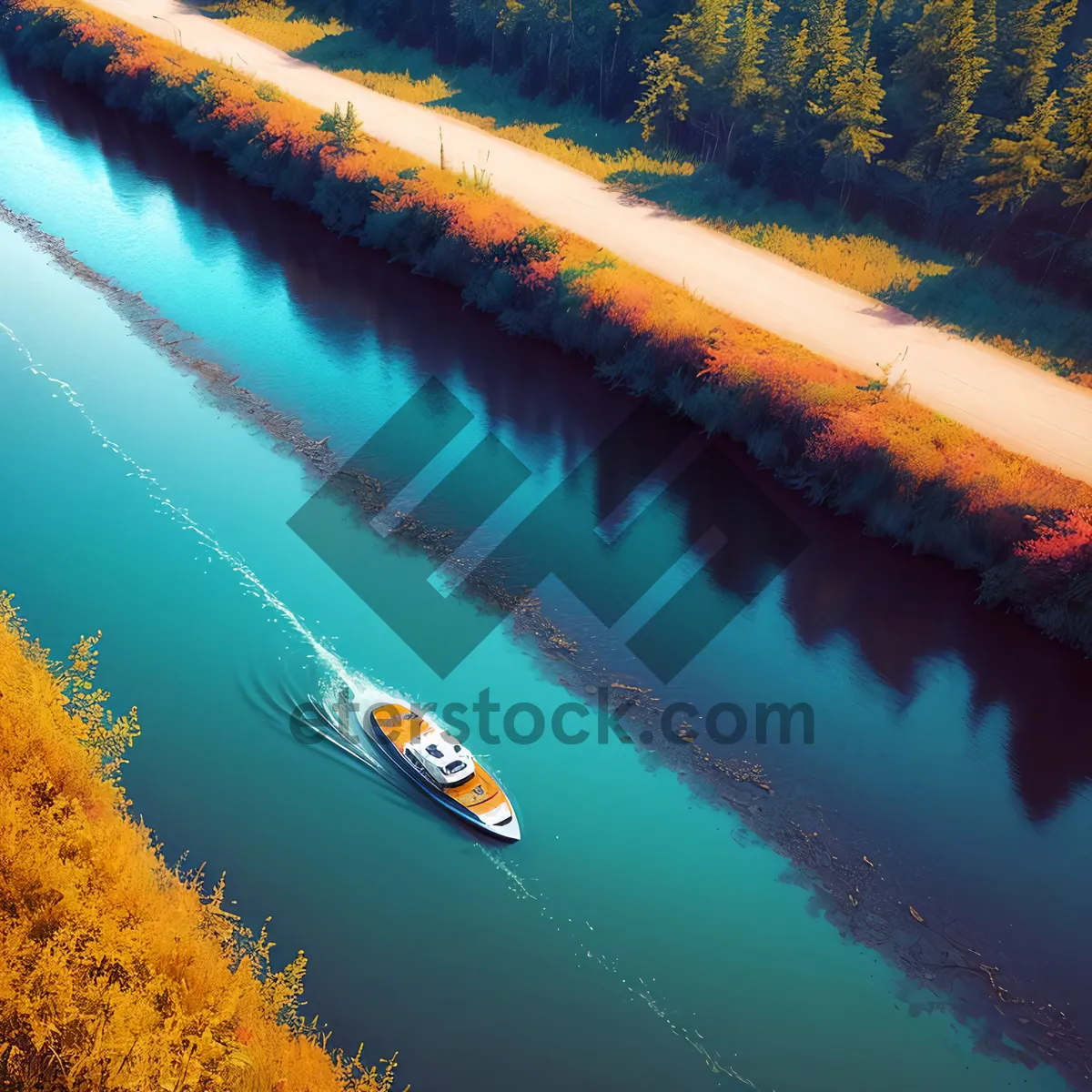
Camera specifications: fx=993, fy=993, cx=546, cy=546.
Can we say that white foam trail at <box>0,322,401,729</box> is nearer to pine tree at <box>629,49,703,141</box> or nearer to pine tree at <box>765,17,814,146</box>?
pine tree at <box>629,49,703,141</box>

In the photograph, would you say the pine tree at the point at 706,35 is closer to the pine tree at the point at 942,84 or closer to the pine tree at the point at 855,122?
the pine tree at the point at 855,122

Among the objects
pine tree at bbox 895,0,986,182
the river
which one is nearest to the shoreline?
the river

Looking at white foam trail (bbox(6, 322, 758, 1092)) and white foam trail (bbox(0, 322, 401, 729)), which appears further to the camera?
white foam trail (bbox(0, 322, 401, 729))

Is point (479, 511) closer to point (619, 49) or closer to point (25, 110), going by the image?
point (619, 49)

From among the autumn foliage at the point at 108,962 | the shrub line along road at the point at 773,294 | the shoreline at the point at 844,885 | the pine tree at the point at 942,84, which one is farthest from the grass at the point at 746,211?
the autumn foliage at the point at 108,962

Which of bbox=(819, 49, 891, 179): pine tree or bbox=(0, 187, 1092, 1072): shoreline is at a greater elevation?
bbox=(819, 49, 891, 179): pine tree

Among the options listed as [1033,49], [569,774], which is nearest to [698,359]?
[569,774]
